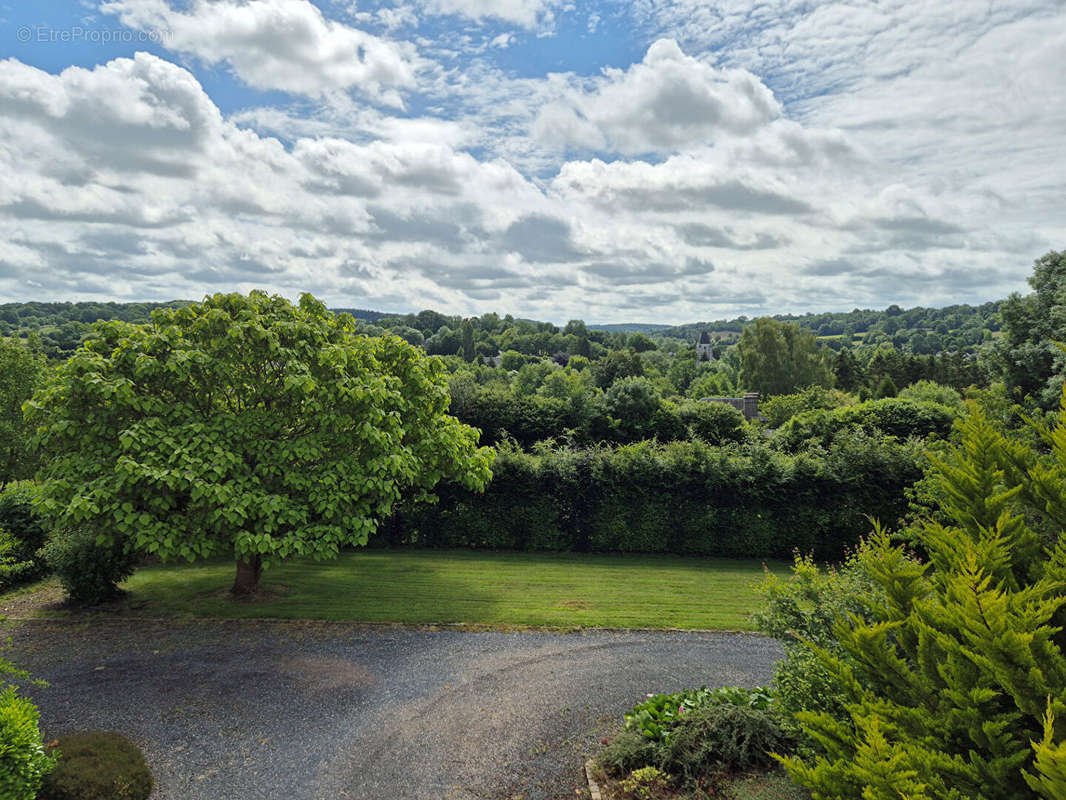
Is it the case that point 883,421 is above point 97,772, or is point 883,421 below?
above

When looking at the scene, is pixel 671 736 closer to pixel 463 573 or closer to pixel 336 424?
pixel 336 424

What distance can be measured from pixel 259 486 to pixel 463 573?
671 centimetres

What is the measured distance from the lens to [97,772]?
7109 millimetres

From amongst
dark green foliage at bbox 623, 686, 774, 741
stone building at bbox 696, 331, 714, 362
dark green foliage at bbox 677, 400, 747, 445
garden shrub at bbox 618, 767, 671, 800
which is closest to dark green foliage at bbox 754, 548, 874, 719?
dark green foliage at bbox 623, 686, 774, 741

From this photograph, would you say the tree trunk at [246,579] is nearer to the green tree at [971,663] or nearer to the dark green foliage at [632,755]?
the dark green foliage at [632,755]

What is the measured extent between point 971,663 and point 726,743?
416 centimetres

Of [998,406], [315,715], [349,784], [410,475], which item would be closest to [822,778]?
[349,784]

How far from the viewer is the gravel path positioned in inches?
308

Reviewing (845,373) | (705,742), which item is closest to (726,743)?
(705,742)

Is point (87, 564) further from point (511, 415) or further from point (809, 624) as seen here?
point (511, 415)

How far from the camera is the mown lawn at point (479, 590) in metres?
13.2

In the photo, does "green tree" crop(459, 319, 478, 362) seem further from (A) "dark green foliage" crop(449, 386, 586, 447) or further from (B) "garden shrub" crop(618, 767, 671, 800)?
(B) "garden shrub" crop(618, 767, 671, 800)

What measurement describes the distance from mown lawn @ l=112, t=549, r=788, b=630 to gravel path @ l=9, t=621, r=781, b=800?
758mm

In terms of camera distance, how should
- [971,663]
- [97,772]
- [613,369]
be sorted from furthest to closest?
[613,369] < [97,772] < [971,663]
